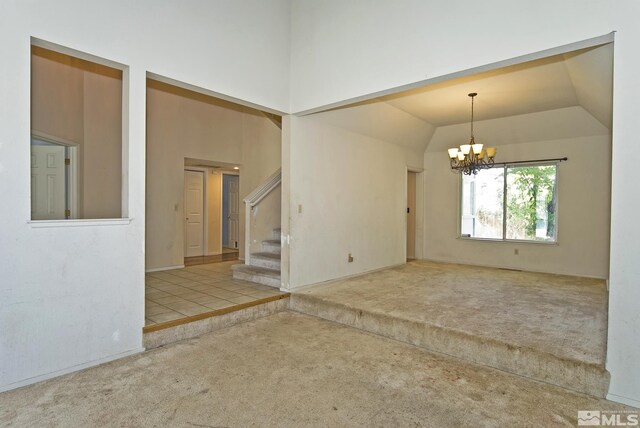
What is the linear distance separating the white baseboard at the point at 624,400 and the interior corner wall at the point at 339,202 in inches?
128

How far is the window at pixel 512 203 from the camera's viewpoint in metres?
6.28

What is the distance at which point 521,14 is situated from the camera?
2748 mm

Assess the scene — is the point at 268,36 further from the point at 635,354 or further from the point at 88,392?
the point at 635,354

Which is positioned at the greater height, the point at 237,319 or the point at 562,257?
the point at 562,257

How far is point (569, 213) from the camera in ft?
19.7

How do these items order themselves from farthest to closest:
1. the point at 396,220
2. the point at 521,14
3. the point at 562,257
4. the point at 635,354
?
the point at 396,220 → the point at 562,257 → the point at 521,14 → the point at 635,354

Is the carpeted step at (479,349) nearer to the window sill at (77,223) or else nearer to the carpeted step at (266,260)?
the carpeted step at (266,260)

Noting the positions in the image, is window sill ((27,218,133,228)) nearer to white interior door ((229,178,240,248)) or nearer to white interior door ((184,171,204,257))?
white interior door ((184,171,204,257))

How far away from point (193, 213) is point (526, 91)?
21.3 ft

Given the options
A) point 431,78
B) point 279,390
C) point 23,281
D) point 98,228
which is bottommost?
point 279,390

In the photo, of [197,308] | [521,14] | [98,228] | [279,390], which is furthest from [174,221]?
[521,14]

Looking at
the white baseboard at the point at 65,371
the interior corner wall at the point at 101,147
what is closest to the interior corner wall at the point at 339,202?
the white baseboard at the point at 65,371

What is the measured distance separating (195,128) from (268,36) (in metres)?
2.75

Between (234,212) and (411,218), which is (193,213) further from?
(411,218)
